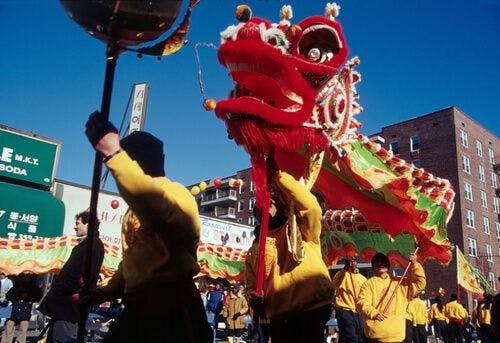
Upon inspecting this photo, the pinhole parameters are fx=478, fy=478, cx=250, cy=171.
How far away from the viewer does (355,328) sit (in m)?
8.12

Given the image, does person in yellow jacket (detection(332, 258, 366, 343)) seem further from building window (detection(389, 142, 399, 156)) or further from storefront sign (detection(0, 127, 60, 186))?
building window (detection(389, 142, 399, 156))

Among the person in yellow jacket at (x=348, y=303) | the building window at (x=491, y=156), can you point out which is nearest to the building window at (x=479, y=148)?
the building window at (x=491, y=156)

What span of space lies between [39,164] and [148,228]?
1586 centimetres

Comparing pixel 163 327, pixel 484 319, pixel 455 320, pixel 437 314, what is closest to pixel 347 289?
pixel 163 327

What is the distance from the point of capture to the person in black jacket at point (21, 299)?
9344 millimetres

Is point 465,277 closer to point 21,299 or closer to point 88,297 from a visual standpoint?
point 21,299

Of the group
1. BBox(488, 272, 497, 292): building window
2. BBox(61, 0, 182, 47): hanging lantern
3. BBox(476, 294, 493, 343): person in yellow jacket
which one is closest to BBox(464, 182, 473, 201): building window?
BBox(488, 272, 497, 292): building window

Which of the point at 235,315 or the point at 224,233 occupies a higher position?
the point at 224,233

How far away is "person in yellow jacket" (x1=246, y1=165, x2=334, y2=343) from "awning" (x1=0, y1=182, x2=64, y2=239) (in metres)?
12.6

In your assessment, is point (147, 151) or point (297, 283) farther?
point (297, 283)

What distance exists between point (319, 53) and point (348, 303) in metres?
5.00

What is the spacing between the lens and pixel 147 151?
262cm

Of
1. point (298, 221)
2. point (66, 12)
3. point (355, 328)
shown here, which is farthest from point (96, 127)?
point (355, 328)

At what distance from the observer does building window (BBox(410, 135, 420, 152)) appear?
43.0 meters
